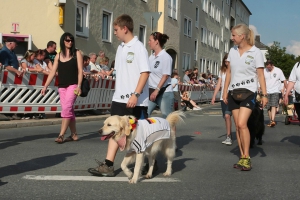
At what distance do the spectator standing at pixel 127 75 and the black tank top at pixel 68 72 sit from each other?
298 cm

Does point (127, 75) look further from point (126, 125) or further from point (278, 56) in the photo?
point (278, 56)

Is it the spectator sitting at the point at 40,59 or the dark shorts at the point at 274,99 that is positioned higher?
the spectator sitting at the point at 40,59

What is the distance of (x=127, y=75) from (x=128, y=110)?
431mm

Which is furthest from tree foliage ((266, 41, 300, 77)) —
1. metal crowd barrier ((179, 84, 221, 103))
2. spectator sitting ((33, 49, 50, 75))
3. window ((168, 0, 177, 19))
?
spectator sitting ((33, 49, 50, 75))

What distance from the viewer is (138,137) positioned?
5738mm

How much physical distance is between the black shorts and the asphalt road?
797mm

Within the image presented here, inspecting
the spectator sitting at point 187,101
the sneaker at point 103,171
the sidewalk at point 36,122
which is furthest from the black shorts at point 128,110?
the spectator sitting at point 187,101

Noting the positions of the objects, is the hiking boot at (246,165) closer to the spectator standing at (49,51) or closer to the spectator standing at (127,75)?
the spectator standing at (127,75)

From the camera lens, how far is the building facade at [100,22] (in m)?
20.1

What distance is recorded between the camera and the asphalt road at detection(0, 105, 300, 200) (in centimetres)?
541

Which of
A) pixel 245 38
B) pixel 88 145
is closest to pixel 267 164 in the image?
pixel 245 38

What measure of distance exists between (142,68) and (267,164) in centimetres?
281

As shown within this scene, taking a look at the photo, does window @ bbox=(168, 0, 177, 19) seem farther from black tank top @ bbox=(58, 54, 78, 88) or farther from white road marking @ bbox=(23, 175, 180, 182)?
white road marking @ bbox=(23, 175, 180, 182)

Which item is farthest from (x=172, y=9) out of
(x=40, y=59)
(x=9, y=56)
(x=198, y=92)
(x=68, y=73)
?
(x=68, y=73)
